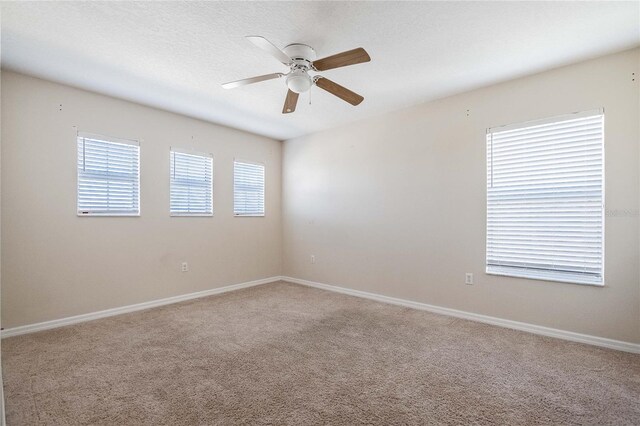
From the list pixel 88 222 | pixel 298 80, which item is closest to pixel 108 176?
Result: pixel 88 222

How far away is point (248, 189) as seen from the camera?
512 cm

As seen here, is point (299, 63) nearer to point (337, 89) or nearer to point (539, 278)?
point (337, 89)

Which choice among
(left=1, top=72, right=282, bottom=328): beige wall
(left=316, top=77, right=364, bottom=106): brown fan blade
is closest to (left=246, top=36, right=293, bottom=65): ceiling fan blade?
(left=316, top=77, right=364, bottom=106): brown fan blade

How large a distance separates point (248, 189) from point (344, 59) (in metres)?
3.33

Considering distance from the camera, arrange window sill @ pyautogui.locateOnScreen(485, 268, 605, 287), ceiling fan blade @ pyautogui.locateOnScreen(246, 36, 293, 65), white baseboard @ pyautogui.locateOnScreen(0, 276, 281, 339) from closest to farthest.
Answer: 1. ceiling fan blade @ pyautogui.locateOnScreen(246, 36, 293, 65)
2. window sill @ pyautogui.locateOnScreen(485, 268, 605, 287)
3. white baseboard @ pyautogui.locateOnScreen(0, 276, 281, 339)

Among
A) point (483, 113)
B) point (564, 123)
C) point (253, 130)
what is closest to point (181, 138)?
point (253, 130)

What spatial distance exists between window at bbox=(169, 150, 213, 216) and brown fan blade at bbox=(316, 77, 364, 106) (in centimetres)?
256

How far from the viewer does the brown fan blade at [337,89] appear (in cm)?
255

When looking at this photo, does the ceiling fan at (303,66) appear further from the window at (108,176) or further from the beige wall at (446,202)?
the window at (108,176)

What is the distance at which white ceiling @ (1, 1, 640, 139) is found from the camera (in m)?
2.07

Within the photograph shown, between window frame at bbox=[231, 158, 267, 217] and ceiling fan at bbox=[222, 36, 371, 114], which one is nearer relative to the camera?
ceiling fan at bbox=[222, 36, 371, 114]

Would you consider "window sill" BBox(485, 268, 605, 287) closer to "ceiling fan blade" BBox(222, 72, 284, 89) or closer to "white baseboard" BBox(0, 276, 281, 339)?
"ceiling fan blade" BBox(222, 72, 284, 89)

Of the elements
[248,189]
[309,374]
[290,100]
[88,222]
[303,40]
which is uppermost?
[303,40]

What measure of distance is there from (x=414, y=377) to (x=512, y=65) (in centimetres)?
288
